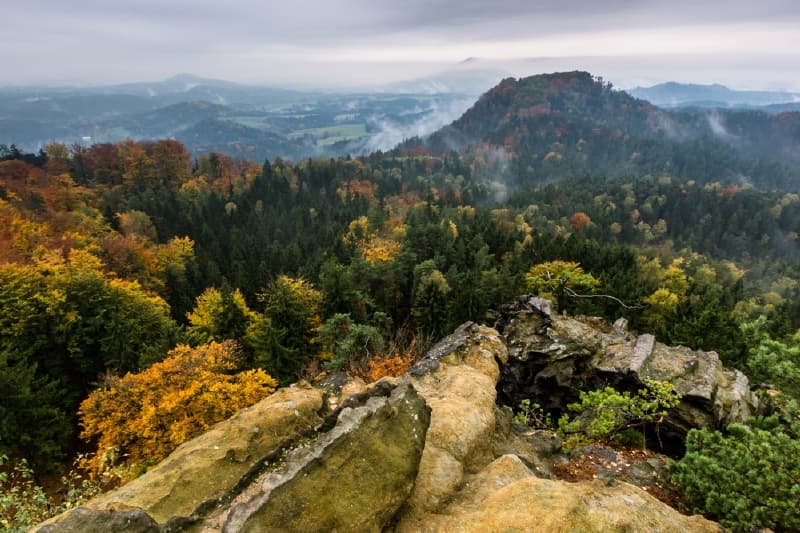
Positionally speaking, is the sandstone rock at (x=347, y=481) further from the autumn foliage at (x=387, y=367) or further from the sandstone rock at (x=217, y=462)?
the autumn foliage at (x=387, y=367)

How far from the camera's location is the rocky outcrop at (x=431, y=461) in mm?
10188

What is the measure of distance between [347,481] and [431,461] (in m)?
4.28

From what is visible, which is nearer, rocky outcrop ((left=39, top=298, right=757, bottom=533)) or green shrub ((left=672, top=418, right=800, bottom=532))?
rocky outcrop ((left=39, top=298, right=757, bottom=533))

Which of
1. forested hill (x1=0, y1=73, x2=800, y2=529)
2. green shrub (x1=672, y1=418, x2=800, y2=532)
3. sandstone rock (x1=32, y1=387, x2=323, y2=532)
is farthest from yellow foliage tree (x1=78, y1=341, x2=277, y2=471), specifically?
green shrub (x1=672, y1=418, x2=800, y2=532)

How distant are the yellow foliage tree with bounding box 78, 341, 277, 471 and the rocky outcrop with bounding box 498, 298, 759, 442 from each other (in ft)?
64.9

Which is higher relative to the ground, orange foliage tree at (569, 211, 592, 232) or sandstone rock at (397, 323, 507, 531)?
sandstone rock at (397, 323, 507, 531)

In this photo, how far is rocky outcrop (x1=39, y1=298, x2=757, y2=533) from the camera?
10.2m

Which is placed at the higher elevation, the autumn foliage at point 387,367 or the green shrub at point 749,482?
the green shrub at point 749,482

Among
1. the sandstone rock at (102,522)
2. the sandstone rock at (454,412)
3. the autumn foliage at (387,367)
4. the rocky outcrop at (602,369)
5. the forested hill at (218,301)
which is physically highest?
the sandstone rock at (102,522)

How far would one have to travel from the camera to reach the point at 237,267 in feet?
248

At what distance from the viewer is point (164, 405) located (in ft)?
96.9

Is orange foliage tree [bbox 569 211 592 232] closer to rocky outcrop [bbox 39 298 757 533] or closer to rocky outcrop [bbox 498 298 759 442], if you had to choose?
rocky outcrop [bbox 498 298 759 442]

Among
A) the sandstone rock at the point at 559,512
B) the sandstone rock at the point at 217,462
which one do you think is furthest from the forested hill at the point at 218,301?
the sandstone rock at the point at 559,512

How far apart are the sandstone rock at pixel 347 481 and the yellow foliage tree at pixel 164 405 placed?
66.7 ft
